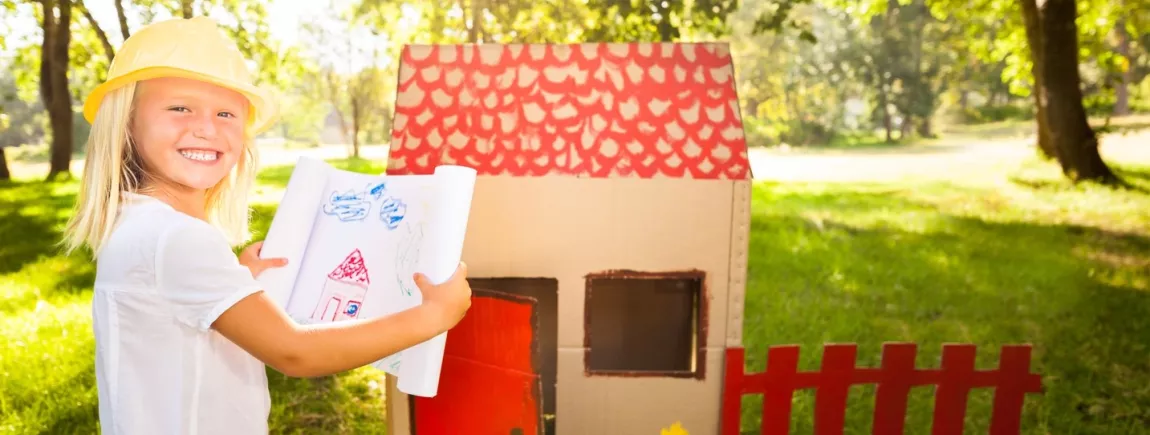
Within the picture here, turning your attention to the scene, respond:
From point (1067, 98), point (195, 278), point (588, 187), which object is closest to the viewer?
point (195, 278)

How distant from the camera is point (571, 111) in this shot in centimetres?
238

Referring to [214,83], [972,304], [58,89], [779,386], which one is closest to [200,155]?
→ [214,83]

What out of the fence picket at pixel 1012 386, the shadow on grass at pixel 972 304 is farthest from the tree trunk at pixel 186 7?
the fence picket at pixel 1012 386

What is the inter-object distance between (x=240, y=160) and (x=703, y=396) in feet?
5.13

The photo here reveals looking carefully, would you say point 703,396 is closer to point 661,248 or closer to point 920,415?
point 661,248

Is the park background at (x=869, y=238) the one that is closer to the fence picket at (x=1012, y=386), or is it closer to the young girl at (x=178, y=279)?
the fence picket at (x=1012, y=386)

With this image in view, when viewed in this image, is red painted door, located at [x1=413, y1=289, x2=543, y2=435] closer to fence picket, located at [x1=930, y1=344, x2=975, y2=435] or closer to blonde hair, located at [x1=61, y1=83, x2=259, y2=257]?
blonde hair, located at [x1=61, y1=83, x2=259, y2=257]

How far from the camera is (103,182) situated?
1.51 meters

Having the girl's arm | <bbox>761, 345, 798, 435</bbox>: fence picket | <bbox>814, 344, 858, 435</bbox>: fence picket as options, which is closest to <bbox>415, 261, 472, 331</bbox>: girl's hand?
the girl's arm

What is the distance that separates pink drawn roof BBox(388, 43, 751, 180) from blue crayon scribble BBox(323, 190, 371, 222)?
0.48 meters

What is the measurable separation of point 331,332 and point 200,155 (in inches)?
19.4

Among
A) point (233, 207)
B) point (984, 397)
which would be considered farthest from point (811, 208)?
point (233, 207)

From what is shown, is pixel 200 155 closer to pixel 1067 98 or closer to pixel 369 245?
pixel 369 245

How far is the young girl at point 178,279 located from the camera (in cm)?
142
